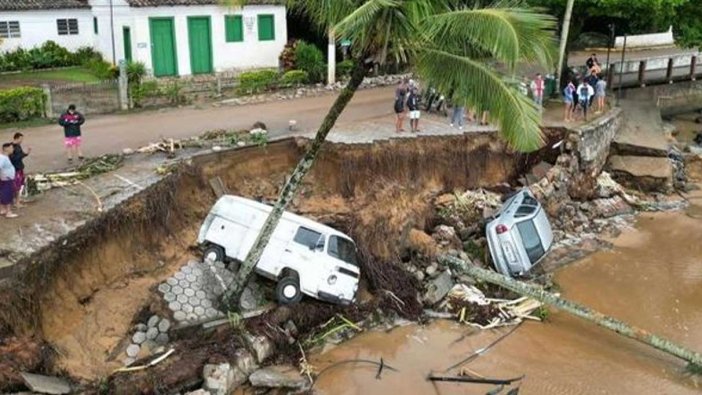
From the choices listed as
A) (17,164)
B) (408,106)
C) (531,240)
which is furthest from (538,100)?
(17,164)

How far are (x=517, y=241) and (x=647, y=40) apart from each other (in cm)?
3322

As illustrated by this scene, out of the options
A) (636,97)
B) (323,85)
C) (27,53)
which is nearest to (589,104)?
(636,97)

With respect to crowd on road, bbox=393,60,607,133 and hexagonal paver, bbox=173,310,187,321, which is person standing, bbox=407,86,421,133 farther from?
hexagonal paver, bbox=173,310,187,321

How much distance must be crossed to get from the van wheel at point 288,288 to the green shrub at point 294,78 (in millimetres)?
15324

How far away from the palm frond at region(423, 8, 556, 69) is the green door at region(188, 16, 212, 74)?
21043mm

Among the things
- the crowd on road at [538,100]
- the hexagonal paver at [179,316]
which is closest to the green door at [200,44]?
the crowd on road at [538,100]

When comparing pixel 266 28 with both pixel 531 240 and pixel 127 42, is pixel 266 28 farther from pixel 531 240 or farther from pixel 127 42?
pixel 531 240

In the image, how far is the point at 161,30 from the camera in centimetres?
3027

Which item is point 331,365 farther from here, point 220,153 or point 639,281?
point 639,281

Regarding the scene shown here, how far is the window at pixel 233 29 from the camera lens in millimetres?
31719

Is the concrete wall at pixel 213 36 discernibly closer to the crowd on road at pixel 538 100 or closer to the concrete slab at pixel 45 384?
the crowd on road at pixel 538 100

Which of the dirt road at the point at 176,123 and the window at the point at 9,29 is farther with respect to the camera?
the window at the point at 9,29

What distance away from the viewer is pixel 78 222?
597 inches

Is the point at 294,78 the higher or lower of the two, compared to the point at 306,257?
higher
